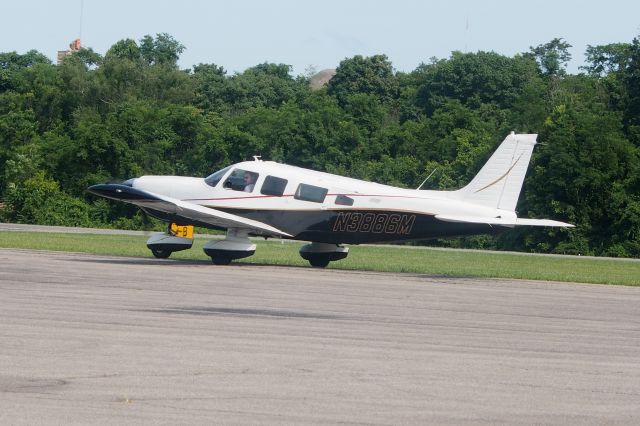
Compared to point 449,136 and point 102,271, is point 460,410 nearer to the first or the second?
point 102,271

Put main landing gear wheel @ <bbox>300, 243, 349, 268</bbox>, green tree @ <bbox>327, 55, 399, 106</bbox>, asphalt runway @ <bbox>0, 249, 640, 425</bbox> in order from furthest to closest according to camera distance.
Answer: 1. green tree @ <bbox>327, 55, 399, 106</bbox>
2. main landing gear wheel @ <bbox>300, 243, 349, 268</bbox>
3. asphalt runway @ <bbox>0, 249, 640, 425</bbox>

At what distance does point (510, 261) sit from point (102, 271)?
53.4 feet

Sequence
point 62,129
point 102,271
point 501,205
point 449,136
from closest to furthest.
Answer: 1. point 102,271
2. point 501,205
3. point 449,136
4. point 62,129

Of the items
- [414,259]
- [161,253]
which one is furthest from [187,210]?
[414,259]

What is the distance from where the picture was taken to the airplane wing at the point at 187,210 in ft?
85.7

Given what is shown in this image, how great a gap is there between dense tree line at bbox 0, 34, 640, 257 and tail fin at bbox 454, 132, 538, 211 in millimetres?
22252

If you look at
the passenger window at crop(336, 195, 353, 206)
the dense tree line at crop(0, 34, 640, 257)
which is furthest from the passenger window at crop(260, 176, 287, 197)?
the dense tree line at crop(0, 34, 640, 257)

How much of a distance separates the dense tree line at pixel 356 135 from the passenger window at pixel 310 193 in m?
23.2

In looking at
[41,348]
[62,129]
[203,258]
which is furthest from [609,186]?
[41,348]

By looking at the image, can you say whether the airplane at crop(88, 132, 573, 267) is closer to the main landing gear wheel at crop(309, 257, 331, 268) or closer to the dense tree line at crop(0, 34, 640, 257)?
the main landing gear wheel at crop(309, 257, 331, 268)

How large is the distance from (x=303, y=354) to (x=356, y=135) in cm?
5205

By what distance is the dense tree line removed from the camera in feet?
161

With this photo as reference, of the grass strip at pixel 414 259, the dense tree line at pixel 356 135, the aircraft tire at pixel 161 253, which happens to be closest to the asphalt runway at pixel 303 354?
the aircraft tire at pixel 161 253

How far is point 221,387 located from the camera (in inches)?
390
